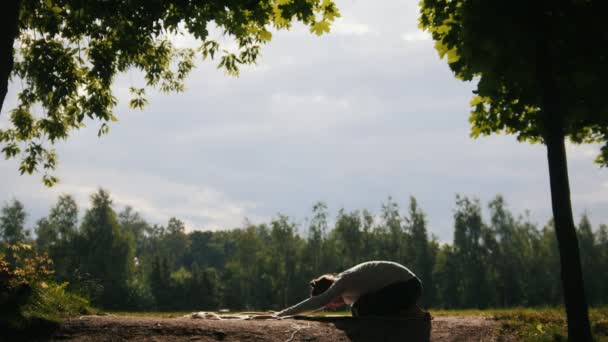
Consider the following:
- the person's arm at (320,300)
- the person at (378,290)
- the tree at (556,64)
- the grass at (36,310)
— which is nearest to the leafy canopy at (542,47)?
the tree at (556,64)

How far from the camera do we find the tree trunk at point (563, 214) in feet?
23.4

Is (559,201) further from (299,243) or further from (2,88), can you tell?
(299,243)

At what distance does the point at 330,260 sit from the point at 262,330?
7174 centimetres

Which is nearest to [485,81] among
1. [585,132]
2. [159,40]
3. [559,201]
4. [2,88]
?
[559,201]

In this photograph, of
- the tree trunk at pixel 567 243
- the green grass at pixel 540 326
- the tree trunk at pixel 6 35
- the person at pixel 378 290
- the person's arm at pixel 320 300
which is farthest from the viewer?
the person at pixel 378 290

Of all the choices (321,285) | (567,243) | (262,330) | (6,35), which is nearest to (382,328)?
(321,285)

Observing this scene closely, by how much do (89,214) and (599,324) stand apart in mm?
78110

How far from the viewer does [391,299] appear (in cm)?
843

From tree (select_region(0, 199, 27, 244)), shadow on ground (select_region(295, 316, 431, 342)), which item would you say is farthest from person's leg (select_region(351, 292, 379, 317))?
tree (select_region(0, 199, 27, 244))

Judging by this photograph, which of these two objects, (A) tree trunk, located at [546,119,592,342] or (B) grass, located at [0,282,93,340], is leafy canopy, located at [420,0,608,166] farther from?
(B) grass, located at [0,282,93,340]

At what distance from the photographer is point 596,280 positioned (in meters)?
69.6

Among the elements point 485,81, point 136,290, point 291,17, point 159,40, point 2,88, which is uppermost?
point 159,40

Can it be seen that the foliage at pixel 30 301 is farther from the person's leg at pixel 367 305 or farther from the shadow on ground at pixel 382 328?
the person's leg at pixel 367 305

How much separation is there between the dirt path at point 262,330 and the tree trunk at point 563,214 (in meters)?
1.27
